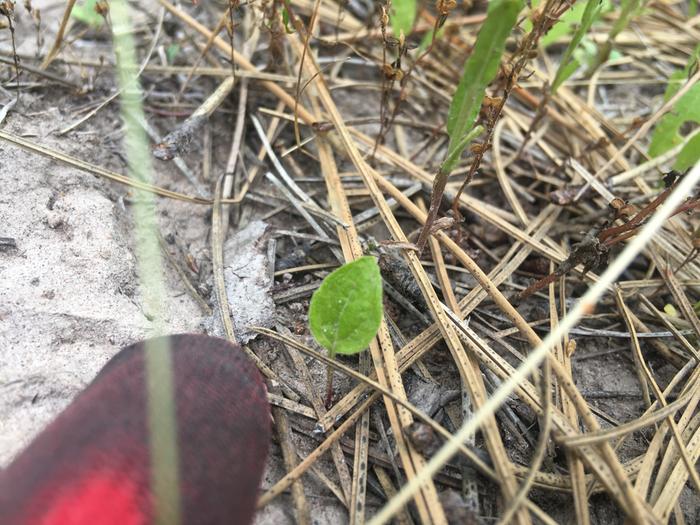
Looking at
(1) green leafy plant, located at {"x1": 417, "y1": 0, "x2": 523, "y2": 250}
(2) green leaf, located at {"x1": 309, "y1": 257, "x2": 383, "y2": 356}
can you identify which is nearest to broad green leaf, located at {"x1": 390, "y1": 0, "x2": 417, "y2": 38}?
(1) green leafy plant, located at {"x1": 417, "y1": 0, "x2": 523, "y2": 250}

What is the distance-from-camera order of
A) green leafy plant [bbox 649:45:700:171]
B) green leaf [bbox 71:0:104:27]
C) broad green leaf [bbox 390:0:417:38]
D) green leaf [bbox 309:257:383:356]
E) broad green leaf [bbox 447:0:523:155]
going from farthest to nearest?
green leaf [bbox 71:0:104:27], broad green leaf [bbox 390:0:417:38], green leafy plant [bbox 649:45:700:171], green leaf [bbox 309:257:383:356], broad green leaf [bbox 447:0:523:155]

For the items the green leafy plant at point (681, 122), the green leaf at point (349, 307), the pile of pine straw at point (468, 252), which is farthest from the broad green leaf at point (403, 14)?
the green leaf at point (349, 307)

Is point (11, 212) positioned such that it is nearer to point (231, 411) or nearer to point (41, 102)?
point (41, 102)

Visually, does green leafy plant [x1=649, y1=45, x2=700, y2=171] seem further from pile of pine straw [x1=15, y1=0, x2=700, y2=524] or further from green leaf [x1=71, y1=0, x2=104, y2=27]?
green leaf [x1=71, y1=0, x2=104, y2=27]

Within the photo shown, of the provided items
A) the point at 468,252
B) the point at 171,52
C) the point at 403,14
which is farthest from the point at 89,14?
the point at 468,252

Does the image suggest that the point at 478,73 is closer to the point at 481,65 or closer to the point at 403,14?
the point at 481,65

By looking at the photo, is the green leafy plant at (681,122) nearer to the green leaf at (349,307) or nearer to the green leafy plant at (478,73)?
the green leafy plant at (478,73)
